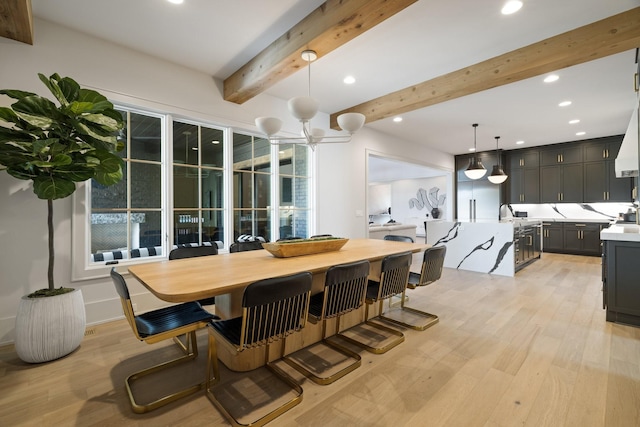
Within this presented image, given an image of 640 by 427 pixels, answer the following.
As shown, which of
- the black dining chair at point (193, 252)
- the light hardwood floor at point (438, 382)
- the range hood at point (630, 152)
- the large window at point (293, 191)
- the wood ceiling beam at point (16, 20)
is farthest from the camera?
the large window at point (293, 191)

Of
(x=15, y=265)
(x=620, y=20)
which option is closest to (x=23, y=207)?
(x=15, y=265)

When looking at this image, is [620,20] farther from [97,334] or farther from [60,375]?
[97,334]

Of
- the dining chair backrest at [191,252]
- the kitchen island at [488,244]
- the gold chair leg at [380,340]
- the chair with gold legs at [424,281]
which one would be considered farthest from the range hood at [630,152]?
the dining chair backrest at [191,252]

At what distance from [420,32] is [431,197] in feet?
30.5

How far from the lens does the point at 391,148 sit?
6.37m

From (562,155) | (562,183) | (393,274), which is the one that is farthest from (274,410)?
(562,155)

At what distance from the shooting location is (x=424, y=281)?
9.37 feet

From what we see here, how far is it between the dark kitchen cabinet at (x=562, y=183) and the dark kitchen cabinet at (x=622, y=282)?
17.1 ft

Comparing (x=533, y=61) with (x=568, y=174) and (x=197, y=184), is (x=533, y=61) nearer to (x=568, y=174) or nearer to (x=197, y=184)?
(x=197, y=184)

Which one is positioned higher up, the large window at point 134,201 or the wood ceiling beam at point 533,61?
the wood ceiling beam at point 533,61

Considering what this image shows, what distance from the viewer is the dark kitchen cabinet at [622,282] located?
9.37 feet

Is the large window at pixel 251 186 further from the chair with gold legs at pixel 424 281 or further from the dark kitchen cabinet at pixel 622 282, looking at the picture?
the dark kitchen cabinet at pixel 622 282

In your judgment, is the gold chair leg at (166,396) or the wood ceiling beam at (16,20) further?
the wood ceiling beam at (16,20)

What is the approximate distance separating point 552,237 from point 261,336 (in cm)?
824
